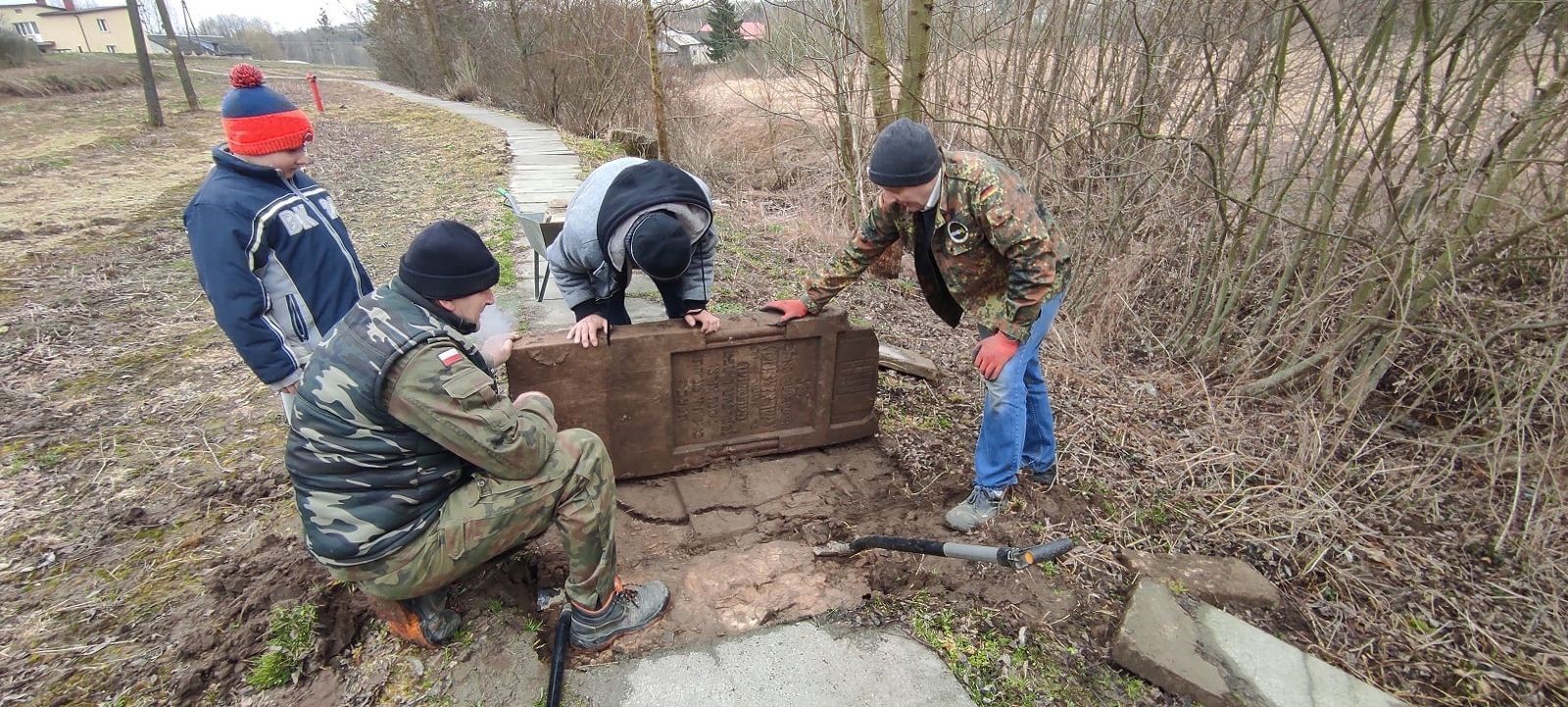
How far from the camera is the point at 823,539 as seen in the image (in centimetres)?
318

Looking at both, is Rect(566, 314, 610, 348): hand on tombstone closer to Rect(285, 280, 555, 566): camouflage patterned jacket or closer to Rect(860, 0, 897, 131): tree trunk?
Rect(285, 280, 555, 566): camouflage patterned jacket

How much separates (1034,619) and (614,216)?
2299 mm

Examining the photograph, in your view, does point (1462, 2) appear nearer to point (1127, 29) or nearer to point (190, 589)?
point (1127, 29)

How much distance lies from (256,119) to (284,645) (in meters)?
1.85

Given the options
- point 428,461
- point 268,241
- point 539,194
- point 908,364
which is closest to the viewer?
point 428,461

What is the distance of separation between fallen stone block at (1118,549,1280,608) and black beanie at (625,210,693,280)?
7.46ft

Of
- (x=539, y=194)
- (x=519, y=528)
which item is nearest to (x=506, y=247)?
(x=539, y=194)

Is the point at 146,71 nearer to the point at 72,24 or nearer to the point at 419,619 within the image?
the point at 419,619

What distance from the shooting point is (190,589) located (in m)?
2.68

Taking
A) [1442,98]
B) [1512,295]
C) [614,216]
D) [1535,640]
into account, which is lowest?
[1535,640]

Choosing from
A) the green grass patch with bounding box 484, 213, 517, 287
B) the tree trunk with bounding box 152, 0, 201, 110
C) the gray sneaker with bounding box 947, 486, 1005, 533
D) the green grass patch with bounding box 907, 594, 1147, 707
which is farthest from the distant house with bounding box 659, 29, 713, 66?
the tree trunk with bounding box 152, 0, 201, 110

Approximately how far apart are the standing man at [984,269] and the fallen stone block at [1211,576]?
24.4 inches

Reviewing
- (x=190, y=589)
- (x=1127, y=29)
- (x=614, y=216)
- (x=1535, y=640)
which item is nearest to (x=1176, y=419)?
(x=1535, y=640)

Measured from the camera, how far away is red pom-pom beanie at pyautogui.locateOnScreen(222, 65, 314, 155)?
257cm
